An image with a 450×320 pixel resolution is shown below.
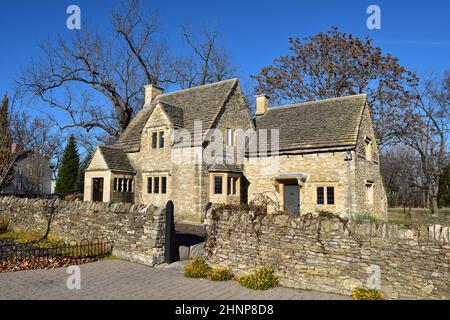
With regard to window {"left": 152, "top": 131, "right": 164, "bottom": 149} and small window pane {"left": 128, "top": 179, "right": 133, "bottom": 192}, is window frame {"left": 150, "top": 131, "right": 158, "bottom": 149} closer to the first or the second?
window {"left": 152, "top": 131, "right": 164, "bottom": 149}

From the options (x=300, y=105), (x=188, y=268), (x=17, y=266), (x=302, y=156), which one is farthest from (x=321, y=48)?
(x=17, y=266)

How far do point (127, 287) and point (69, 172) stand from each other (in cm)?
4128

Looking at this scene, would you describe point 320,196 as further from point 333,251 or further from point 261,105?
point 333,251

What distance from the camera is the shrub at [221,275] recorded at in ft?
32.6

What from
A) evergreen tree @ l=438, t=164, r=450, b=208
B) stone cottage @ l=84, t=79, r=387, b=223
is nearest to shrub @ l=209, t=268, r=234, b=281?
stone cottage @ l=84, t=79, r=387, b=223

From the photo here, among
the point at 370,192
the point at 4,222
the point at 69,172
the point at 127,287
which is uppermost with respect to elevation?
the point at 69,172

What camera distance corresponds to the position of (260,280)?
9.04 meters

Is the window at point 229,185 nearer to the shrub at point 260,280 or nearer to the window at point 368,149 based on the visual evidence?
the window at point 368,149

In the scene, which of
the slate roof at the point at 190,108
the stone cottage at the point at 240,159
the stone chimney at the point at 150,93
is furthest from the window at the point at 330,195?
the stone chimney at the point at 150,93

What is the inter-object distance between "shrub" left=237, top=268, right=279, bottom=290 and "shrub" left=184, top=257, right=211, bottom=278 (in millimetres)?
1283

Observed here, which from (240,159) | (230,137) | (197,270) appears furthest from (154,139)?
(197,270)

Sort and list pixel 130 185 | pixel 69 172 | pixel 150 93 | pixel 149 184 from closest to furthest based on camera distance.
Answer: pixel 149 184, pixel 130 185, pixel 150 93, pixel 69 172

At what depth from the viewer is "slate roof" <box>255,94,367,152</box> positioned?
20.8 metres
